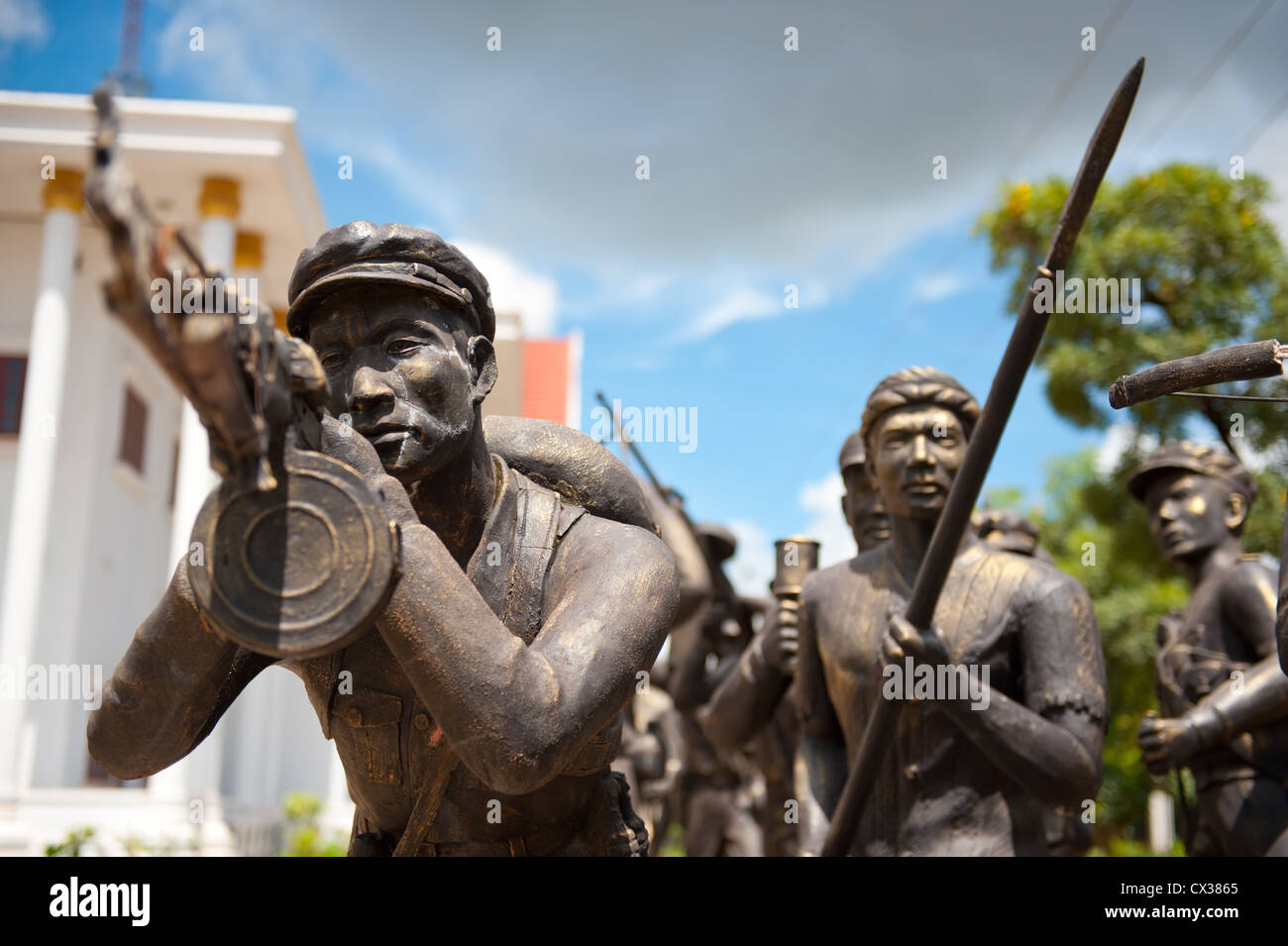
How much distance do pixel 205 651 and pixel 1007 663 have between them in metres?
2.66

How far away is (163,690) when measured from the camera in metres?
2.60

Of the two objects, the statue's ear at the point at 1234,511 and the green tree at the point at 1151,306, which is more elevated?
the green tree at the point at 1151,306

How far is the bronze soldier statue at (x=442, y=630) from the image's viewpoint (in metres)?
2.33

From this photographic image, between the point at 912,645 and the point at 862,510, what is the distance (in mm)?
2494

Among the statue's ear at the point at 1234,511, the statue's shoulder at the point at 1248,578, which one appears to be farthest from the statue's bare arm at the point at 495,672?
the statue's ear at the point at 1234,511

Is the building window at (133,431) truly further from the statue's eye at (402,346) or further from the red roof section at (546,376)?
the statue's eye at (402,346)

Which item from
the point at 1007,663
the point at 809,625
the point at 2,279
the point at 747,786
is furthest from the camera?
the point at 2,279

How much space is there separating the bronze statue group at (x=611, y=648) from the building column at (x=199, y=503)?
907 centimetres

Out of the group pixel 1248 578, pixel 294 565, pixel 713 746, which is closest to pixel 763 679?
pixel 1248 578

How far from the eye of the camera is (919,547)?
4461mm

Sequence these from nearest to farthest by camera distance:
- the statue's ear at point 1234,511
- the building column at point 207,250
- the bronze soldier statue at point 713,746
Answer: the statue's ear at point 1234,511, the bronze soldier statue at point 713,746, the building column at point 207,250
